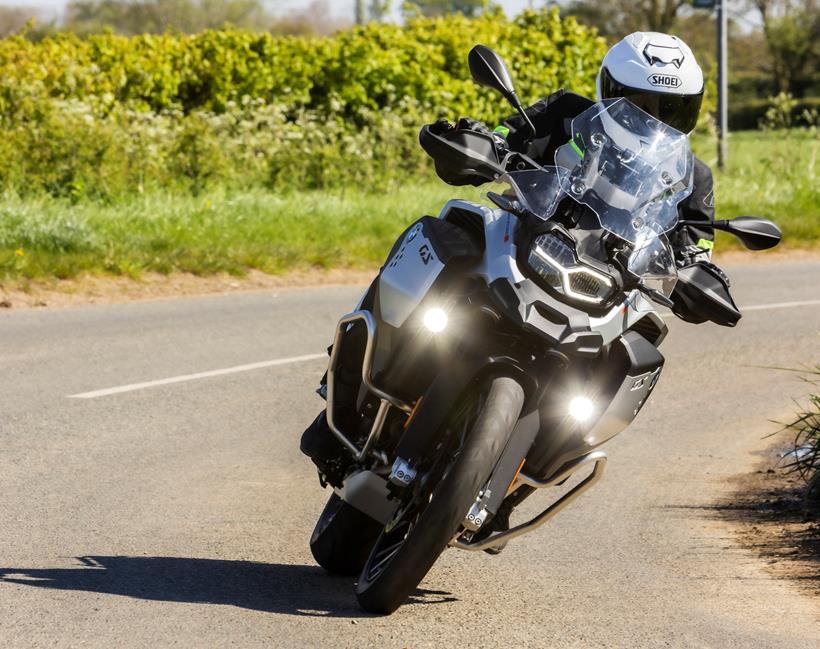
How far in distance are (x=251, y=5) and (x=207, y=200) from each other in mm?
61200

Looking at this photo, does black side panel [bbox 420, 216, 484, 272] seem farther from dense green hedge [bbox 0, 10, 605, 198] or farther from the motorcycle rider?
dense green hedge [bbox 0, 10, 605, 198]

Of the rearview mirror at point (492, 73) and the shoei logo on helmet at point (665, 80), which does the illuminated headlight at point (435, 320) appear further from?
the shoei logo on helmet at point (665, 80)

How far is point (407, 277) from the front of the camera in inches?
190

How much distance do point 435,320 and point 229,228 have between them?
9532mm

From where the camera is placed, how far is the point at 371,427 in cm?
503

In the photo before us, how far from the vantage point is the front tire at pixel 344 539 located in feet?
17.4

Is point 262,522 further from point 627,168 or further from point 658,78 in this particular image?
point 658,78

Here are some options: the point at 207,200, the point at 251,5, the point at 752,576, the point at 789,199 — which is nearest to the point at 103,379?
the point at 752,576

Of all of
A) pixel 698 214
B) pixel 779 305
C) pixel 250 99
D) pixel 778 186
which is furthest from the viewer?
pixel 778 186

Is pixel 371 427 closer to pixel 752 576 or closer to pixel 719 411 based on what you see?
pixel 752 576

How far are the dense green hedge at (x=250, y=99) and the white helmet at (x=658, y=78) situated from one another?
10.5 metres

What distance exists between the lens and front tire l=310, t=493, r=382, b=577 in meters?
5.31

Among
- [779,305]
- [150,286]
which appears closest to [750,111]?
[779,305]

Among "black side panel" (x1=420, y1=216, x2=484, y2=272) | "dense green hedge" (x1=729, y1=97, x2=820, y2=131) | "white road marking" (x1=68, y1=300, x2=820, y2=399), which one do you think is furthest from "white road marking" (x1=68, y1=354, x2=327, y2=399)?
"dense green hedge" (x1=729, y1=97, x2=820, y2=131)
